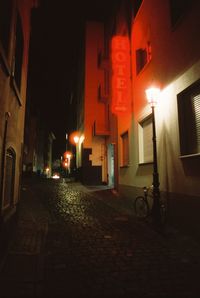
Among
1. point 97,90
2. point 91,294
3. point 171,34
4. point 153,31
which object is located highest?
point 97,90

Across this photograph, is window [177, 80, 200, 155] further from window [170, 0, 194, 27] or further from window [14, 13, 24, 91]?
window [14, 13, 24, 91]

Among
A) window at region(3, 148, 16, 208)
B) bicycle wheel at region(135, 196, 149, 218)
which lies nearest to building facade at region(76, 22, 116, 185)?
bicycle wheel at region(135, 196, 149, 218)

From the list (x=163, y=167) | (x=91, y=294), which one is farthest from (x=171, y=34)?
(x=91, y=294)

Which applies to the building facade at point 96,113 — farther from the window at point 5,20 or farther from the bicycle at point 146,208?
the window at point 5,20

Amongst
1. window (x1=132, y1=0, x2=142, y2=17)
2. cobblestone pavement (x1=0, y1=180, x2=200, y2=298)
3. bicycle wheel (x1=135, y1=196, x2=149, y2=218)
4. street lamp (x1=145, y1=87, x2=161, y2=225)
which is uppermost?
window (x1=132, y1=0, x2=142, y2=17)

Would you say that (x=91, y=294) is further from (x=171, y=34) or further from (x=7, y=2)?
(x=171, y=34)

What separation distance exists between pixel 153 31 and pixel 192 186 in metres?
6.42

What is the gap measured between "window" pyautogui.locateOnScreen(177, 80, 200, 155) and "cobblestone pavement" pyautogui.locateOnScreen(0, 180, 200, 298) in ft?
8.20

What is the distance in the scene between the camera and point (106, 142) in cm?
2203

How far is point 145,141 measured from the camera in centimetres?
1016

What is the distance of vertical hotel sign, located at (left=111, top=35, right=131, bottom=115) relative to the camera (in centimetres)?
1177

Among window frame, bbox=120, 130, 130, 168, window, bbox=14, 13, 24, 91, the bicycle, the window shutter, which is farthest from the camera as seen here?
window frame, bbox=120, 130, 130, 168

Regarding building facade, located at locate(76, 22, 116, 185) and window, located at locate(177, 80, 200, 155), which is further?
building facade, located at locate(76, 22, 116, 185)

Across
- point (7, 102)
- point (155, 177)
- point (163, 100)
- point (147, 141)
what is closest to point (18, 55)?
point (7, 102)
